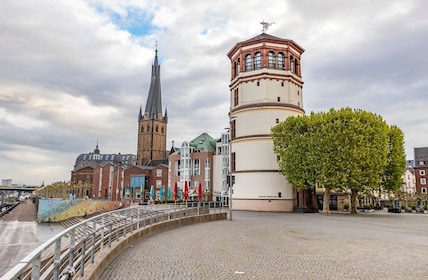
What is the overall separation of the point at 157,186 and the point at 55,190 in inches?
1695

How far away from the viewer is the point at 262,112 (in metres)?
44.0

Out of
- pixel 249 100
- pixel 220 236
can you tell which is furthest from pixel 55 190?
pixel 220 236

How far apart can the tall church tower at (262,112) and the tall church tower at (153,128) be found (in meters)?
86.7

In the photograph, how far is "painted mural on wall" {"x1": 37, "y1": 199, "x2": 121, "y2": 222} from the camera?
62.3 metres

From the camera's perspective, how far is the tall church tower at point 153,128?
426 ft

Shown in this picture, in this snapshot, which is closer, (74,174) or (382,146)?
(382,146)

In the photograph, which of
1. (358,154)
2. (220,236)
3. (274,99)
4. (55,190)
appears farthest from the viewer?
(55,190)

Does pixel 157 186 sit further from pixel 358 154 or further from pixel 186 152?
pixel 358 154

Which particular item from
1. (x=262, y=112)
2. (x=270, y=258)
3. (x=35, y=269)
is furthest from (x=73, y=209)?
(x=35, y=269)

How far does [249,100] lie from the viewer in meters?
45.3

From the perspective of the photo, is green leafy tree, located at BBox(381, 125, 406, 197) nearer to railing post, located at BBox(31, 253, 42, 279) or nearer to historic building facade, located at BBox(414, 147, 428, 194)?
railing post, located at BBox(31, 253, 42, 279)

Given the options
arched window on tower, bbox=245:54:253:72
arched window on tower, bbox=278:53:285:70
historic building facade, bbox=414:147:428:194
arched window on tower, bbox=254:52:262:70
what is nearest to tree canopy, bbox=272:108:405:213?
arched window on tower, bbox=278:53:285:70

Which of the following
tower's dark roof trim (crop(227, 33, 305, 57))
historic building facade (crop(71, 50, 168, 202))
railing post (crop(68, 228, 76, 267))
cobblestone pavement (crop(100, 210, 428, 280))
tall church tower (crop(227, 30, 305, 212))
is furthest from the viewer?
historic building facade (crop(71, 50, 168, 202))

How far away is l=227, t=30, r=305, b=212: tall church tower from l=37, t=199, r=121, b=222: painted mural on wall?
91.9 ft
